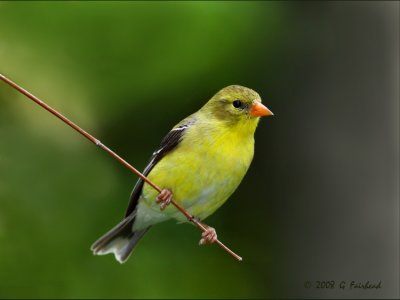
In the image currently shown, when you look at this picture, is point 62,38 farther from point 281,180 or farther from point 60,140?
point 281,180

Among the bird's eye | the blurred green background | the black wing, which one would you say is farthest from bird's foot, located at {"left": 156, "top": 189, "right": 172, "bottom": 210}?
the blurred green background

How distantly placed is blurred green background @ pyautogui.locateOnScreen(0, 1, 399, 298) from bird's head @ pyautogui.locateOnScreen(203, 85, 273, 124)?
1306 millimetres

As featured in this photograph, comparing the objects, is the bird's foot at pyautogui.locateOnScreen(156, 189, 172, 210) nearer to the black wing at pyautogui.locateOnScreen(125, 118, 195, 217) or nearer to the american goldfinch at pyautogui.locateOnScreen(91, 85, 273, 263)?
the american goldfinch at pyautogui.locateOnScreen(91, 85, 273, 263)

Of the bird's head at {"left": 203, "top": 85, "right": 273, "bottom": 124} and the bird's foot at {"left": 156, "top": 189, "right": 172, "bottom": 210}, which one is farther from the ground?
the bird's head at {"left": 203, "top": 85, "right": 273, "bottom": 124}

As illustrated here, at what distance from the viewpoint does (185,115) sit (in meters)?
5.12

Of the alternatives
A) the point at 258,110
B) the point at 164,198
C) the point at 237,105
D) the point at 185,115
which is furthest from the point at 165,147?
the point at 185,115

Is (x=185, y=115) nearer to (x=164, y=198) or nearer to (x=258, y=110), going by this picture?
(x=164, y=198)

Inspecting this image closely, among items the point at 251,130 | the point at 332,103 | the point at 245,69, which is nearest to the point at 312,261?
the point at 332,103

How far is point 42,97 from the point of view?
455 cm

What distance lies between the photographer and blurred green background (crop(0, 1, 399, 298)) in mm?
4676

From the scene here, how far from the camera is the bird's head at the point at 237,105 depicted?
3.43 m

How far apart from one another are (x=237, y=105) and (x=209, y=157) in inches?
12.3

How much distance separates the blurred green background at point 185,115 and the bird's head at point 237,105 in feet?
4.28

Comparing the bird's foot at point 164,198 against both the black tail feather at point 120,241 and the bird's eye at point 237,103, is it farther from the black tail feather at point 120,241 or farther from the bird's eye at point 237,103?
the bird's eye at point 237,103
